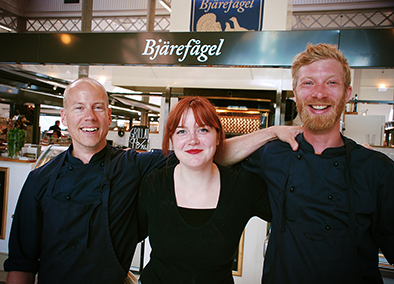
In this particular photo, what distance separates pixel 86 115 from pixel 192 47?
79.6 inches

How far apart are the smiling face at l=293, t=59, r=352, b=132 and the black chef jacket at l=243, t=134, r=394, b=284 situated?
0.13m

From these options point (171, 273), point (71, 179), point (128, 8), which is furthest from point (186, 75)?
point (128, 8)

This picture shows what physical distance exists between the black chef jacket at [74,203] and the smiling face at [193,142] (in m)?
0.36

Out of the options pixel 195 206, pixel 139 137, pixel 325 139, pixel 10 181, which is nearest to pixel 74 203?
pixel 195 206

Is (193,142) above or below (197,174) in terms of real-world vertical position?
above

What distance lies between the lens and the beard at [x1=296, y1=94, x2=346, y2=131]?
134 cm

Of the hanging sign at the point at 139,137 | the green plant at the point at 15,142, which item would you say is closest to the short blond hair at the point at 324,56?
the green plant at the point at 15,142

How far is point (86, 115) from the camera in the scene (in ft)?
4.89

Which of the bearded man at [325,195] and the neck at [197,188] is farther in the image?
the neck at [197,188]

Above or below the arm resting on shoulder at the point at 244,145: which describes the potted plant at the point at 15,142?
below

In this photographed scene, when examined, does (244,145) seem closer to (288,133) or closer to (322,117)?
(288,133)

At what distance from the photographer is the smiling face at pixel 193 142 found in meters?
1.31

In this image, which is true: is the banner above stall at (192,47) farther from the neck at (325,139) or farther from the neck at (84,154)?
the neck at (84,154)

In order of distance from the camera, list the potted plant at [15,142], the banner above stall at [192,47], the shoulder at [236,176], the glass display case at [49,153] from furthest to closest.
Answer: the potted plant at [15,142]
the banner above stall at [192,47]
the glass display case at [49,153]
the shoulder at [236,176]
